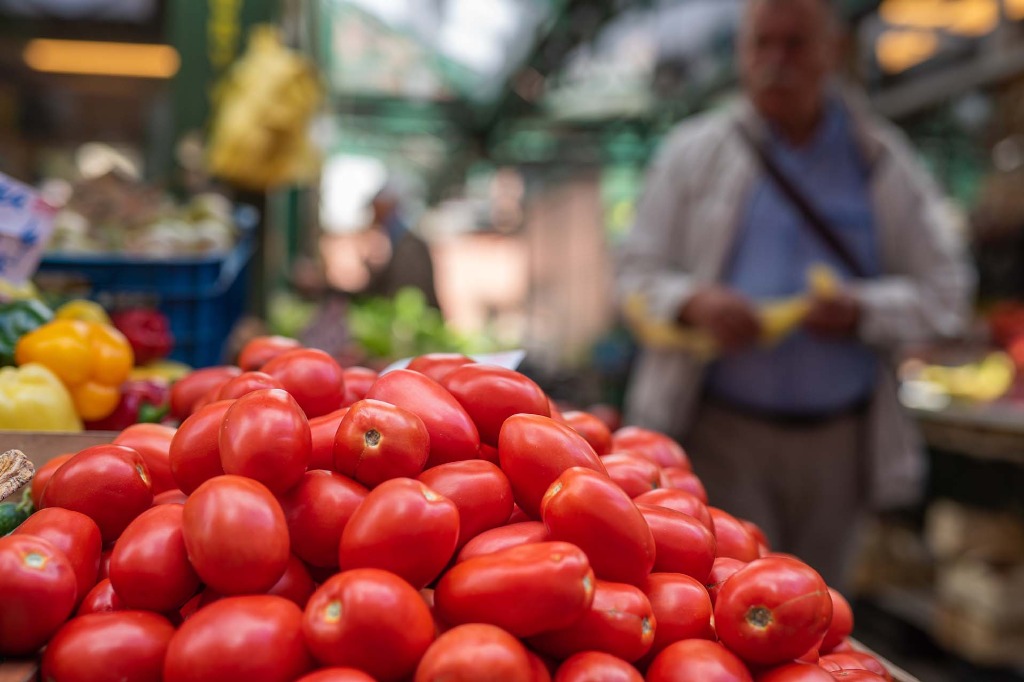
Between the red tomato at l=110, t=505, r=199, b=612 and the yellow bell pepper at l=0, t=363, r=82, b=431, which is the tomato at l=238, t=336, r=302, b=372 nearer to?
the yellow bell pepper at l=0, t=363, r=82, b=431

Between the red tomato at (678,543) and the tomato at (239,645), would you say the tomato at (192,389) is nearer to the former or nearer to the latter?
the tomato at (239,645)

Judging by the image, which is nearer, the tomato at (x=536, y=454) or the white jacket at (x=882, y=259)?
the tomato at (x=536, y=454)

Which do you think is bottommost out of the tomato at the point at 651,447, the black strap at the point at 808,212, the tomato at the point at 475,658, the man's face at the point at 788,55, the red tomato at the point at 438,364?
the tomato at the point at 475,658

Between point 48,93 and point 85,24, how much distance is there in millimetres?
1930

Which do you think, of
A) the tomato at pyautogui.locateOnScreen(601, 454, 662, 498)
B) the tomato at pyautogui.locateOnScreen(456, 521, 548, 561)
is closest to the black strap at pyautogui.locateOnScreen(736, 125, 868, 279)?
the tomato at pyautogui.locateOnScreen(601, 454, 662, 498)

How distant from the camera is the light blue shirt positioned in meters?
3.08

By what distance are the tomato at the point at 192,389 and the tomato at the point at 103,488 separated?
1.18 feet

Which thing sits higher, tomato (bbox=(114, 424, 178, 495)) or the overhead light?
the overhead light

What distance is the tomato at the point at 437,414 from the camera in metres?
1.11

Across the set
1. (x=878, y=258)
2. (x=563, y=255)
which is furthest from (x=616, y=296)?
(x=563, y=255)

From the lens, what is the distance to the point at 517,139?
1786 cm

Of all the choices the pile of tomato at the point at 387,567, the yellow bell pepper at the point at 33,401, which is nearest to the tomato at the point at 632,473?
the pile of tomato at the point at 387,567

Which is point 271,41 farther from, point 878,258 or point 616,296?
point 878,258

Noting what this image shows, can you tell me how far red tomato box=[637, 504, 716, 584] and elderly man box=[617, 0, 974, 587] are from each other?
1.96 metres
